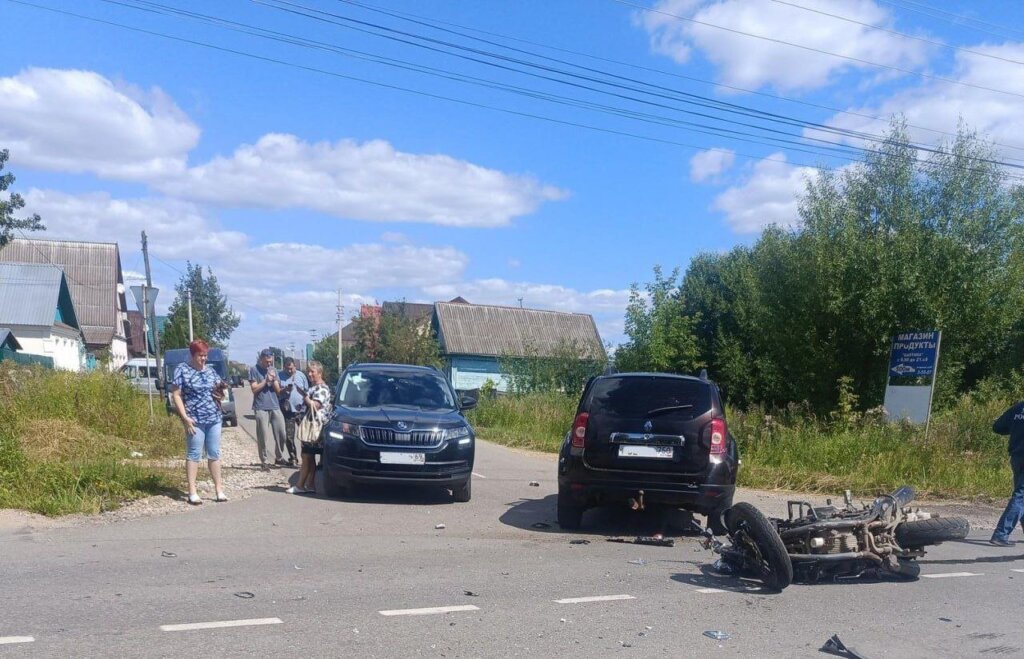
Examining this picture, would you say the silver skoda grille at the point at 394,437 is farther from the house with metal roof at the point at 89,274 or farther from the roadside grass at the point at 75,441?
the house with metal roof at the point at 89,274

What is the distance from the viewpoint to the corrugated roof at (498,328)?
60.7 m

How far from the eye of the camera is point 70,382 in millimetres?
15961

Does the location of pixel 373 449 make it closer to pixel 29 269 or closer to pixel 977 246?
pixel 977 246

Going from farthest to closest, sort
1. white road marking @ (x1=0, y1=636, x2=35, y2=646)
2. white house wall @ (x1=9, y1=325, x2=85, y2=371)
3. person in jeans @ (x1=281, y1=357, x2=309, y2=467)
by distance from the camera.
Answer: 1. white house wall @ (x1=9, y1=325, x2=85, y2=371)
2. person in jeans @ (x1=281, y1=357, x2=309, y2=467)
3. white road marking @ (x1=0, y1=636, x2=35, y2=646)

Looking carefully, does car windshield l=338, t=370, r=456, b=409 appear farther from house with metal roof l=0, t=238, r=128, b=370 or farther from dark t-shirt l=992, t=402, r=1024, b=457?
house with metal roof l=0, t=238, r=128, b=370

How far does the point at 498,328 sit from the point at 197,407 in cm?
5343

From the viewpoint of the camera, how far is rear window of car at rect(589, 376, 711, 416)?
916cm

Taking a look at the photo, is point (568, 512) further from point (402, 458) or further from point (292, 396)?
point (292, 396)

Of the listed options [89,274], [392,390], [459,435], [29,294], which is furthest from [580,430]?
[89,274]

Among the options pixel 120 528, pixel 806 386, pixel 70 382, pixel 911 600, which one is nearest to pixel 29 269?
pixel 70 382

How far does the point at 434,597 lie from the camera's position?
6.27m

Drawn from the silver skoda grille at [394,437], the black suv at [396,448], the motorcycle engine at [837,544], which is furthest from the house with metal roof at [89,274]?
the motorcycle engine at [837,544]

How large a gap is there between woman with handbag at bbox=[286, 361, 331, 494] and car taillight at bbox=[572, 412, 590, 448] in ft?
11.3

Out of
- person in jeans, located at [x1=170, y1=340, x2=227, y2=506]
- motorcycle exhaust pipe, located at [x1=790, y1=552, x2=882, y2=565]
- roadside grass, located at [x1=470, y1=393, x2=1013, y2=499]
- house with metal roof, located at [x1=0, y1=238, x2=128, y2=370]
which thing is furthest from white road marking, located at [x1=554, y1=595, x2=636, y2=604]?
house with metal roof, located at [x1=0, y1=238, x2=128, y2=370]
